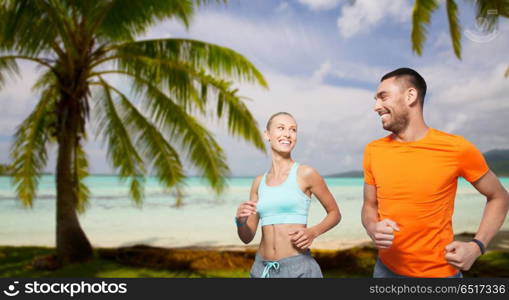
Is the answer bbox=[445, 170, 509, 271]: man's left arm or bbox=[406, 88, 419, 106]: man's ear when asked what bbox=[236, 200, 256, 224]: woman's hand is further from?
bbox=[445, 170, 509, 271]: man's left arm

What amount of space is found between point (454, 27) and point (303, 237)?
7891 mm

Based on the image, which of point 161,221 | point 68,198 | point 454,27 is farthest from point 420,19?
point 161,221

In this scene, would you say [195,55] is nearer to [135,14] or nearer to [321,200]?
[135,14]

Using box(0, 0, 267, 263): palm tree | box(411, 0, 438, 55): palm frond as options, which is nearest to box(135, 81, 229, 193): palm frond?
box(0, 0, 267, 263): palm tree

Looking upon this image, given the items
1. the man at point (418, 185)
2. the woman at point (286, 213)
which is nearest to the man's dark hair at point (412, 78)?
the man at point (418, 185)

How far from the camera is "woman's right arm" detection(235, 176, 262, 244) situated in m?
2.40

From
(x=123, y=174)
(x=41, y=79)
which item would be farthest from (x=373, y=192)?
(x=41, y=79)

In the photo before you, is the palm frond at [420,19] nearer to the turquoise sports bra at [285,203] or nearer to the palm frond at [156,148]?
the palm frond at [156,148]

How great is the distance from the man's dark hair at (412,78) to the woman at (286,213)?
59 centimetres

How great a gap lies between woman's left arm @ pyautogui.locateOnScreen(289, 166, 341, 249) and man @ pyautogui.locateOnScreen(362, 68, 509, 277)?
268 mm

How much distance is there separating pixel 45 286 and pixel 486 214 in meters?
2.57

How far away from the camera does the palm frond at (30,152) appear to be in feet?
28.9

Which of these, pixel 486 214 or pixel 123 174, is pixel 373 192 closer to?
pixel 486 214

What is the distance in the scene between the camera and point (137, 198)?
9727 millimetres
